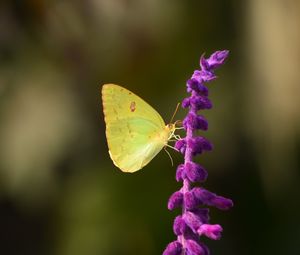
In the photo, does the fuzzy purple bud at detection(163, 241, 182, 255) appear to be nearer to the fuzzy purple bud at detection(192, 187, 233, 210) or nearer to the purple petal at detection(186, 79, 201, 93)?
the fuzzy purple bud at detection(192, 187, 233, 210)

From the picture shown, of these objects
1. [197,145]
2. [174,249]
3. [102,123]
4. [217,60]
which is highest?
[102,123]

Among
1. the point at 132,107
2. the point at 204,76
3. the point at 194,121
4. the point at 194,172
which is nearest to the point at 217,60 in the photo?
the point at 204,76

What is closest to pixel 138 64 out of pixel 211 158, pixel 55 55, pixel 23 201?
pixel 55 55

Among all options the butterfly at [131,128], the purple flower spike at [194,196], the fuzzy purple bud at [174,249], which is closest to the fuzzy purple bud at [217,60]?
the purple flower spike at [194,196]

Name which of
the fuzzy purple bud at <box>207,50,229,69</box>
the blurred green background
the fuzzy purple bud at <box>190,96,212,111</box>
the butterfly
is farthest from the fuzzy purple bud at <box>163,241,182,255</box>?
the blurred green background

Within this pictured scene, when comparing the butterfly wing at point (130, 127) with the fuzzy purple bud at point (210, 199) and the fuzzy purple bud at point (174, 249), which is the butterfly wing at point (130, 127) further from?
the fuzzy purple bud at point (174, 249)

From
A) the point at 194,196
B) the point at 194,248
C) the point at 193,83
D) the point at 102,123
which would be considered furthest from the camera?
the point at 102,123

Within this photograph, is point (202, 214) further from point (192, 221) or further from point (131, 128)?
point (131, 128)
